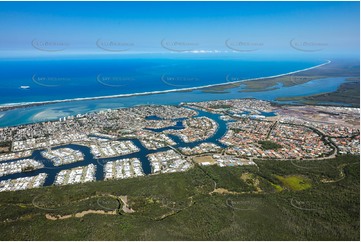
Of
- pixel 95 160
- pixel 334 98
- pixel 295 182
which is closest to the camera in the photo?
pixel 295 182

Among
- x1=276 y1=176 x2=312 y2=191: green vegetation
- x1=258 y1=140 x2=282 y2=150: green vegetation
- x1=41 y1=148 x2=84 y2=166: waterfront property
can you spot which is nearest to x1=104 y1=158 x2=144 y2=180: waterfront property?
x1=41 y1=148 x2=84 y2=166: waterfront property

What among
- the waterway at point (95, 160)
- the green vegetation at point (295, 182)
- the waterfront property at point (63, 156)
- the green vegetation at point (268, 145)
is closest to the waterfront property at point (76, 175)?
the waterway at point (95, 160)

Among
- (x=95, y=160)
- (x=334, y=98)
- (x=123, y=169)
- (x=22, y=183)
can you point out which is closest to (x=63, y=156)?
(x=95, y=160)

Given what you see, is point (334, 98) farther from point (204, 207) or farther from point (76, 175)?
point (76, 175)

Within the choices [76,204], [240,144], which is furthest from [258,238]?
[240,144]

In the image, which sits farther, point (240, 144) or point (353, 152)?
point (240, 144)

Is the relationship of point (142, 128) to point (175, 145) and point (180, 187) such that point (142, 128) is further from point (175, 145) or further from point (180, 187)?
point (180, 187)

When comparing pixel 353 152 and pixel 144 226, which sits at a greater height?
pixel 144 226

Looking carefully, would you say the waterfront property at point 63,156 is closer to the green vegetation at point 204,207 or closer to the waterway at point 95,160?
the waterway at point 95,160
